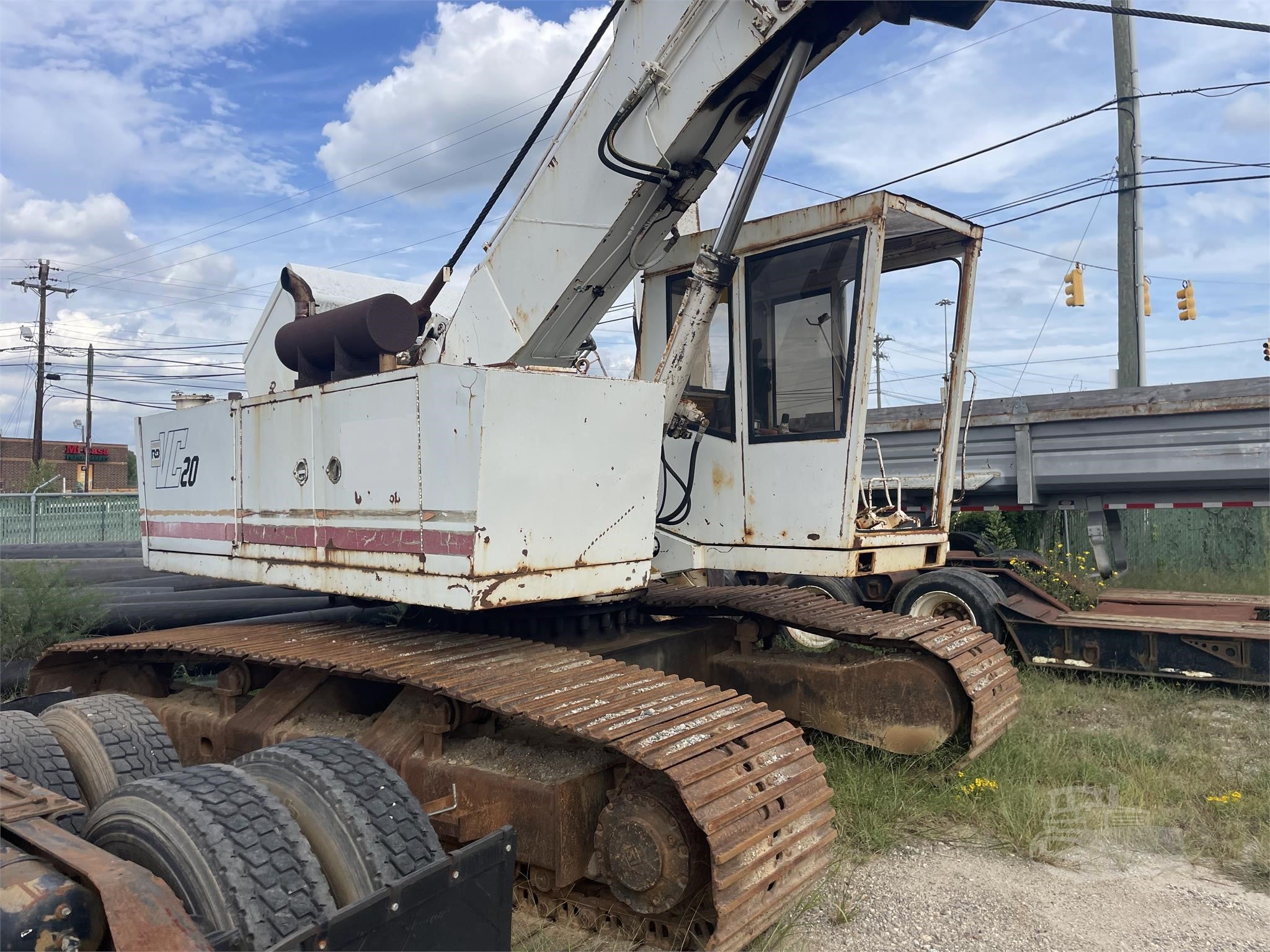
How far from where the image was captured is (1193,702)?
6773 millimetres

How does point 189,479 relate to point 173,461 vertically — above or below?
below

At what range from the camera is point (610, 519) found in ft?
13.0

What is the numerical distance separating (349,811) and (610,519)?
1591mm

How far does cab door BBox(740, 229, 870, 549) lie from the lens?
4.54 meters

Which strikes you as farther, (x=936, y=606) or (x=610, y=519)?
(x=936, y=606)

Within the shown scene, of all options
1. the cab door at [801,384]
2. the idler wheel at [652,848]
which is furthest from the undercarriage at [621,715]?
the cab door at [801,384]

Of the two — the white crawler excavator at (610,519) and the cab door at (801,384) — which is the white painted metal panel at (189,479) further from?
the cab door at (801,384)

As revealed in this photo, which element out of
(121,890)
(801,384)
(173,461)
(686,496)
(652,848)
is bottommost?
(652,848)

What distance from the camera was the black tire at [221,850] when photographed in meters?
2.33

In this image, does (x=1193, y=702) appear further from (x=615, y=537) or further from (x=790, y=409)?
(x=615, y=537)

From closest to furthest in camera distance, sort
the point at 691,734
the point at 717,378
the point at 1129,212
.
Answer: the point at 691,734 → the point at 717,378 → the point at 1129,212

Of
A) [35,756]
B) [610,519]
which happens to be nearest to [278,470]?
[35,756]
